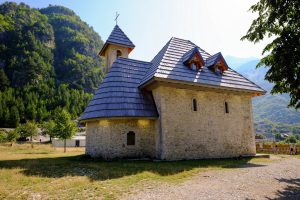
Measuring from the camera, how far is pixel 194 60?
18469mm

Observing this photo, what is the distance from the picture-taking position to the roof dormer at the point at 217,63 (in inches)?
760

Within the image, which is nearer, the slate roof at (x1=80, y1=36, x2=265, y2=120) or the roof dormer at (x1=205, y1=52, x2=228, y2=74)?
the slate roof at (x1=80, y1=36, x2=265, y2=120)

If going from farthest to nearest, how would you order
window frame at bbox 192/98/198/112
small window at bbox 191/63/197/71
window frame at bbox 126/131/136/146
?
1. small window at bbox 191/63/197/71
2. window frame at bbox 192/98/198/112
3. window frame at bbox 126/131/136/146

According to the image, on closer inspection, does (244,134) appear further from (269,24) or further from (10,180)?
(10,180)

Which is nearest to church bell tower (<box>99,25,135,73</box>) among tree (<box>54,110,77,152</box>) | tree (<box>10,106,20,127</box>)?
tree (<box>54,110,77,152</box>)

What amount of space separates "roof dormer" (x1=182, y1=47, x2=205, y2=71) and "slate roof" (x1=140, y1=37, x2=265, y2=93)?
14.3 inches

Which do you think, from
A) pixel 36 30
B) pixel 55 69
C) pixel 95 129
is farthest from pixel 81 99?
pixel 95 129

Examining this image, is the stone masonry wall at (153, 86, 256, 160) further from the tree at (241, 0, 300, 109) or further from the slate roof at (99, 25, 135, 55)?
the slate roof at (99, 25, 135, 55)

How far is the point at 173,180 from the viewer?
9305 mm

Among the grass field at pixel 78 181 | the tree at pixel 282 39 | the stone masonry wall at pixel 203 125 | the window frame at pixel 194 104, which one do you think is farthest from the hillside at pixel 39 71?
the tree at pixel 282 39

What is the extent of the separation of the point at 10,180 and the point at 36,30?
196m

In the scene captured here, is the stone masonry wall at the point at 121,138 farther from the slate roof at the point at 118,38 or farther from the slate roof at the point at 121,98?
the slate roof at the point at 118,38

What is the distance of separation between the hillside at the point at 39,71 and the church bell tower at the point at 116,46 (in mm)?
101558

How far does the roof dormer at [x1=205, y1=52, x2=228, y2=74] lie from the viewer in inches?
760
